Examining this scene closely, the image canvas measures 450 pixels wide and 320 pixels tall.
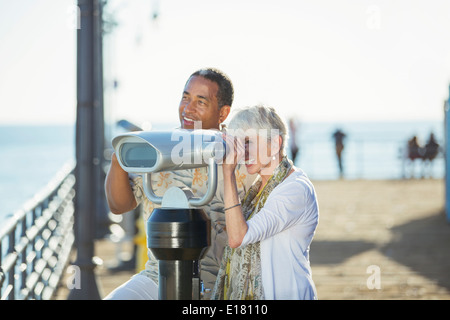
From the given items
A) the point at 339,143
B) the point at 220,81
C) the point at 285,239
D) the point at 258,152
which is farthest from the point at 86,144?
the point at 339,143

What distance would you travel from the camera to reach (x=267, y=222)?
2188mm

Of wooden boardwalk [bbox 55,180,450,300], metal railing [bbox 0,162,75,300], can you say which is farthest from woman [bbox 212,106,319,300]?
wooden boardwalk [bbox 55,180,450,300]

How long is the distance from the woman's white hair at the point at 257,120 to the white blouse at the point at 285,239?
0.18 metres

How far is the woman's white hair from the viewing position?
7.54 feet

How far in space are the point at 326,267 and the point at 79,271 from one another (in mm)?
3116

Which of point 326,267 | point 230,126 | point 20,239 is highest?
point 230,126

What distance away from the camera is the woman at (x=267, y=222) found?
219 cm

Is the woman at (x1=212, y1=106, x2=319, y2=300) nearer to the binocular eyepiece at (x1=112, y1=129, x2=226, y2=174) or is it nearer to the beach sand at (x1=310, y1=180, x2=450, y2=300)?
the binocular eyepiece at (x1=112, y1=129, x2=226, y2=174)

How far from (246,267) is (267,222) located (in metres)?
0.19

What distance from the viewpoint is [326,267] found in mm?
7391

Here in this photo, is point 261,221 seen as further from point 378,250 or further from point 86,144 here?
point 378,250

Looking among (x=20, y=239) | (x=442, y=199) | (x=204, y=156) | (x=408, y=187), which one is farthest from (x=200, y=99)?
→ (x=408, y=187)

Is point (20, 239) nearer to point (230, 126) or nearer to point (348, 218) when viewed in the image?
point (230, 126)

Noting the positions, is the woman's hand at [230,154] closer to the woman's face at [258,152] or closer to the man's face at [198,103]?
the woman's face at [258,152]
